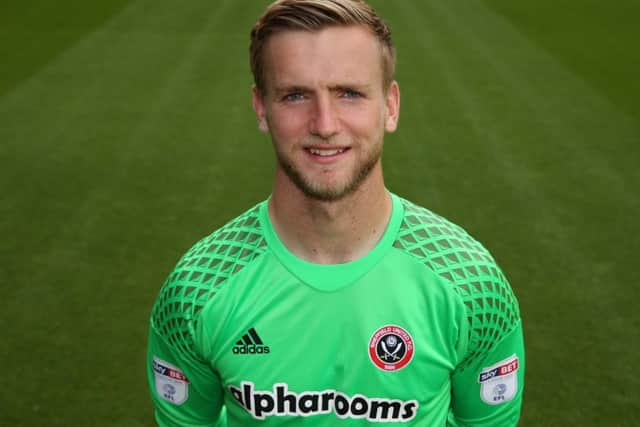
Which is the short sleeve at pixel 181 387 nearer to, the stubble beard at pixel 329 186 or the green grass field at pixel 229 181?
the stubble beard at pixel 329 186

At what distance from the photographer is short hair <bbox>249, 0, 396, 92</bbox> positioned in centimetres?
187

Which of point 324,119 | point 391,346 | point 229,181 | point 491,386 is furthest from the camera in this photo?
point 229,181

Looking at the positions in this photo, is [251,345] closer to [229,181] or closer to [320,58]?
[320,58]

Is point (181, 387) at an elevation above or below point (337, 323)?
below

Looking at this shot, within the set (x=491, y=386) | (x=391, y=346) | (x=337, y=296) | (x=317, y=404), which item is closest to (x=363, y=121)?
(x=337, y=296)

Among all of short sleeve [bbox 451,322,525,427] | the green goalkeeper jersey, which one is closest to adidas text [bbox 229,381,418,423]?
the green goalkeeper jersey

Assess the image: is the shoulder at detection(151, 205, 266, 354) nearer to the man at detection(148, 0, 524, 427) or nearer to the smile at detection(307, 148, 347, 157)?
the man at detection(148, 0, 524, 427)

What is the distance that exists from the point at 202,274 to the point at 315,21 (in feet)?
2.67

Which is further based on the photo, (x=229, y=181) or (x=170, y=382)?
(x=229, y=181)

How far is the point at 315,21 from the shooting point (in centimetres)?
187

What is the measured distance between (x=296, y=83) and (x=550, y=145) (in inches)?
273

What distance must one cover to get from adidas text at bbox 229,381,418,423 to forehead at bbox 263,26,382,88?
2.91ft

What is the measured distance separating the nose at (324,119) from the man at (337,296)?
7cm

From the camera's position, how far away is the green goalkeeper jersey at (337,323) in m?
2.03
